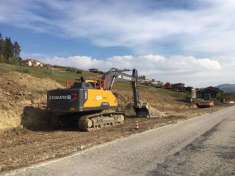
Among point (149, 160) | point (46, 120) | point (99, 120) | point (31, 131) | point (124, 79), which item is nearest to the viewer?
point (149, 160)

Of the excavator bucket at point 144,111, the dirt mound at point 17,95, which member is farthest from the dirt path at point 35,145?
the excavator bucket at point 144,111

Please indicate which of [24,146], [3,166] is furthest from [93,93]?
[3,166]

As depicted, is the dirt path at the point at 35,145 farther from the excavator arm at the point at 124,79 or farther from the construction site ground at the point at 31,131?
the excavator arm at the point at 124,79

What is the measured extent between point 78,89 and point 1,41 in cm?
9055

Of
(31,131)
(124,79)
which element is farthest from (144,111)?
(31,131)

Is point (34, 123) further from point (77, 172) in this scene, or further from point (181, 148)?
point (77, 172)

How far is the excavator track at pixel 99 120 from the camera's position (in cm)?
2228

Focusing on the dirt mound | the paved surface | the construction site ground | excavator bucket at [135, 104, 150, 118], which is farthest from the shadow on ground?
excavator bucket at [135, 104, 150, 118]

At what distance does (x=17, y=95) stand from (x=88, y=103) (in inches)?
214

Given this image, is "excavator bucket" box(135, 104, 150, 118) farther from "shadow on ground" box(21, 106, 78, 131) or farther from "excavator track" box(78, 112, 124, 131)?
"shadow on ground" box(21, 106, 78, 131)

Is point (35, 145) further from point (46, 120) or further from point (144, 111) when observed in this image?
point (144, 111)

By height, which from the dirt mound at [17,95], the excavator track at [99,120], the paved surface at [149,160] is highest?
the dirt mound at [17,95]

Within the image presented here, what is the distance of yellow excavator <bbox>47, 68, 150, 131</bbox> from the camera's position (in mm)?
21406

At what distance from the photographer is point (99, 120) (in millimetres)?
23688
